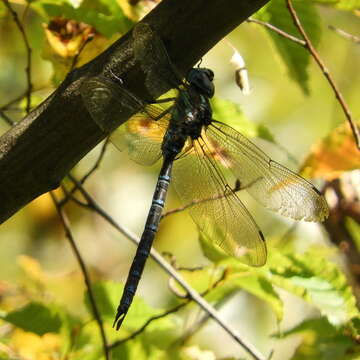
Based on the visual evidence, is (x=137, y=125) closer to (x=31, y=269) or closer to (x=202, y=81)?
(x=202, y=81)

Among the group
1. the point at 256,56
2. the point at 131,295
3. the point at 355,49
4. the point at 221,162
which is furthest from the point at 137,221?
the point at 131,295

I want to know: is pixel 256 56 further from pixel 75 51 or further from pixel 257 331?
A: pixel 75 51

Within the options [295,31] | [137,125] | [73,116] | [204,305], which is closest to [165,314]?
[204,305]

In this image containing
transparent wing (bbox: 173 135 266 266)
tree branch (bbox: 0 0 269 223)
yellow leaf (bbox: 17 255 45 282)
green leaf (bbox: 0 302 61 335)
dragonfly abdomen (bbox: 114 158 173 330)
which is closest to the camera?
tree branch (bbox: 0 0 269 223)

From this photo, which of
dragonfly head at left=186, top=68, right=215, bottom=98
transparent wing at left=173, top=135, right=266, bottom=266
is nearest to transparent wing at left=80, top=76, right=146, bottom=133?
dragonfly head at left=186, top=68, right=215, bottom=98

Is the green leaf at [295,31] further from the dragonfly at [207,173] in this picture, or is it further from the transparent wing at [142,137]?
the transparent wing at [142,137]

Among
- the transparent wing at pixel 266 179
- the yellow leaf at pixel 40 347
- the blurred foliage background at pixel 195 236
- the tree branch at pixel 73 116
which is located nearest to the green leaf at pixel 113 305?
the blurred foliage background at pixel 195 236

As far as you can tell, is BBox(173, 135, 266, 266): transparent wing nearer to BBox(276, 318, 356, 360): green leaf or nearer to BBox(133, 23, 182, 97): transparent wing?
BBox(276, 318, 356, 360): green leaf
